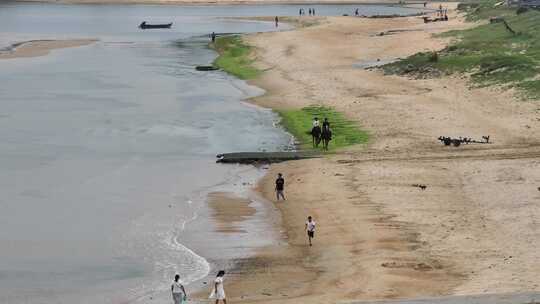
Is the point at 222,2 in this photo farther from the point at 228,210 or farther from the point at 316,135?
the point at 228,210

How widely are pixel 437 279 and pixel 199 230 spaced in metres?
9.10

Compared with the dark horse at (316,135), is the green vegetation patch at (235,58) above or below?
below

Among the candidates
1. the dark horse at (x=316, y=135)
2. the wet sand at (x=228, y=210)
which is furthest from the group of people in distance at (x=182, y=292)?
the dark horse at (x=316, y=135)

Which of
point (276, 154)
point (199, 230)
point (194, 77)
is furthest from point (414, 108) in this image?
point (194, 77)

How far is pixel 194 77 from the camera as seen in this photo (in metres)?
71.4

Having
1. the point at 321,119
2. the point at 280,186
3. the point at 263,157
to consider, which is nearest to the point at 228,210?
the point at 280,186

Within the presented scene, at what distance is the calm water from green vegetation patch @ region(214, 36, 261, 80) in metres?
1.60

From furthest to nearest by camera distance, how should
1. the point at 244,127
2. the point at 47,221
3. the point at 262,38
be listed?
the point at 262,38, the point at 244,127, the point at 47,221

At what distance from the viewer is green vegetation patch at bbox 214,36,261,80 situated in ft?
238

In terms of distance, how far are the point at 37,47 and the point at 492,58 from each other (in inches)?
1865

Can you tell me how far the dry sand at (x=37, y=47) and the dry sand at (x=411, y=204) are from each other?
35.6 meters

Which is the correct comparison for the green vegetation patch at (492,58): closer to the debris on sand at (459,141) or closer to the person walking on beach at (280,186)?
the debris on sand at (459,141)

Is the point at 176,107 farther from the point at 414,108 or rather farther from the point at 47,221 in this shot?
the point at 47,221

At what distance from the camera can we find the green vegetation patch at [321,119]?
4353 cm
